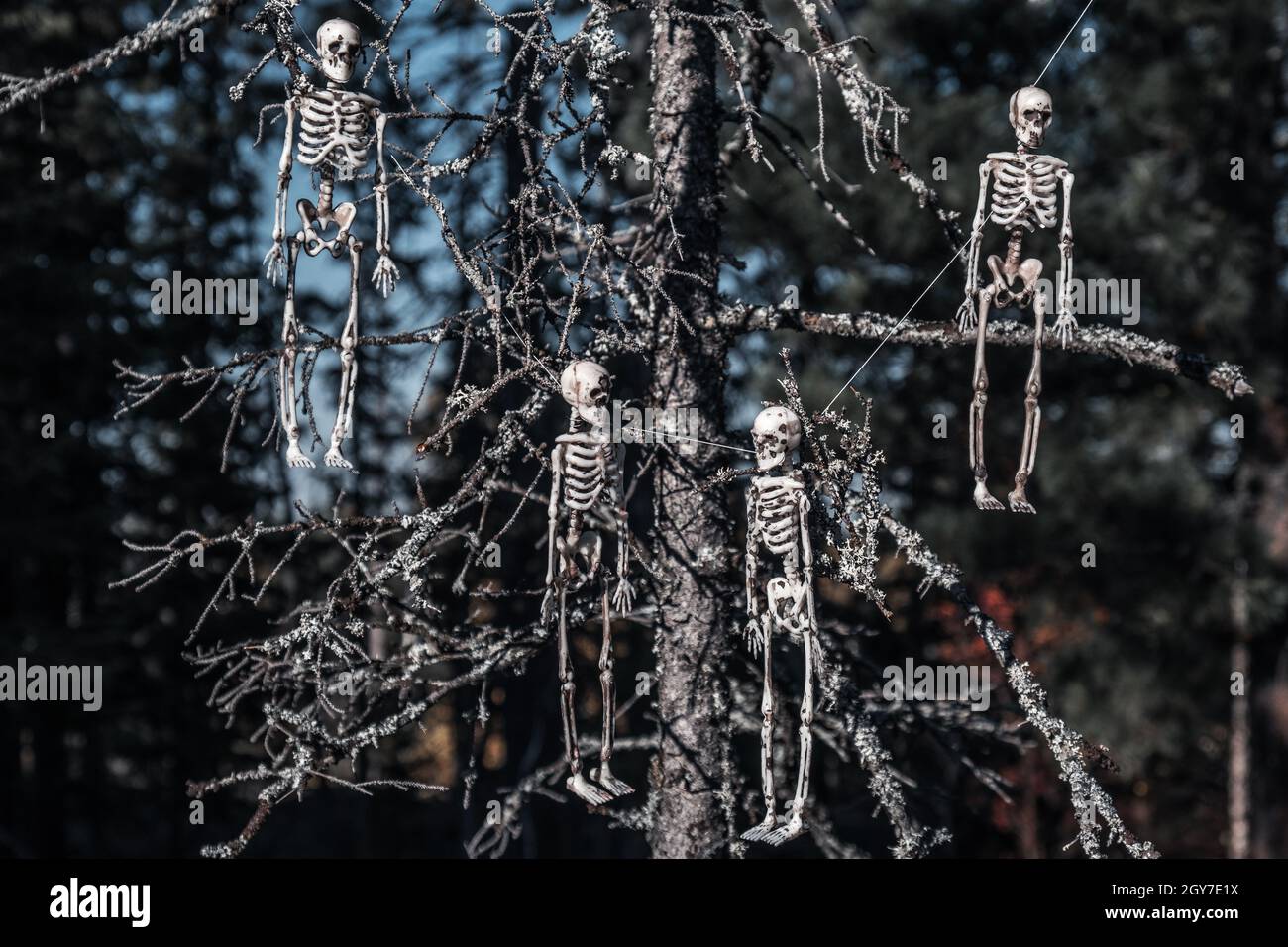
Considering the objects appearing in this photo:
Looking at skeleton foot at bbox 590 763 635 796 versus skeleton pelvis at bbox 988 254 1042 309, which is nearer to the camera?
skeleton foot at bbox 590 763 635 796

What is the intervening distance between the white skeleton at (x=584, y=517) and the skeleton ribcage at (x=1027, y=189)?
1403 millimetres

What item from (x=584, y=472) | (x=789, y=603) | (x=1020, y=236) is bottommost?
(x=789, y=603)

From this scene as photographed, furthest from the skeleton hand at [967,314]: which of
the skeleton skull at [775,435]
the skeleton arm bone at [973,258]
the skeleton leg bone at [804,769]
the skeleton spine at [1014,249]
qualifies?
the skeleton leg bone at [804,769]

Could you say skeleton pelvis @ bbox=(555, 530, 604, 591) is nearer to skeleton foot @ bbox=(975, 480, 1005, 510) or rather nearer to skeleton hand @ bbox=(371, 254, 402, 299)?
skeleton hand @ bbox=(371, 254, 402, 299)

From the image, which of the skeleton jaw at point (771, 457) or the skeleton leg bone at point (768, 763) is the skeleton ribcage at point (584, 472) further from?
the skeleton leg bone at point (768, 763)

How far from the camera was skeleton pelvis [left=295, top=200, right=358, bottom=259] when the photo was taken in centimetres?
373

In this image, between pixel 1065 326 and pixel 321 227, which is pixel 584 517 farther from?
pixel 1065 326

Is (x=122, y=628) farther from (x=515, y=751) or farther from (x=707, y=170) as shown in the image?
(x=707, y=170)

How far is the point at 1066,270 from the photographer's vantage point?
3713 millimetres

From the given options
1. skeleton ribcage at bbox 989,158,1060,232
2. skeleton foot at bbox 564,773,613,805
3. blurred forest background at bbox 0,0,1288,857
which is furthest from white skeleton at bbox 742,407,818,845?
blurred forest background at bbox 0,0,1288,857

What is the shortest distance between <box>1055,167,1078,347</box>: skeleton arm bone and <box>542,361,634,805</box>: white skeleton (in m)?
1.49

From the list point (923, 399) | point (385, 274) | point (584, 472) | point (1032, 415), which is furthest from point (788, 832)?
point (923, 399)

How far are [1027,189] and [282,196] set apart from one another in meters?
2.32
